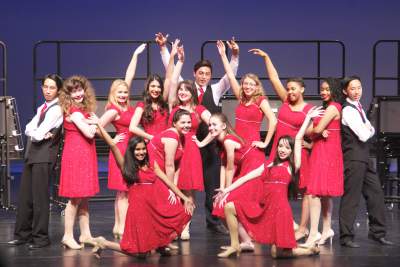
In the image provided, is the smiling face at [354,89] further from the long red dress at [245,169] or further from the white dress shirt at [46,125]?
the white dress shirt at [46,125]

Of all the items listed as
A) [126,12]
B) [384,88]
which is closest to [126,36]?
[126,12]

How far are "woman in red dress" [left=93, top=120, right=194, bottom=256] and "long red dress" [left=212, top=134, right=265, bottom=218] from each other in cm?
30

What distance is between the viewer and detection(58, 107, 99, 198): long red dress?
6.38 metres

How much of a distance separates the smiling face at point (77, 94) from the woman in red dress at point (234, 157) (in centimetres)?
97

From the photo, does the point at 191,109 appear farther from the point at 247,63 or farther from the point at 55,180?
the point at 247,63

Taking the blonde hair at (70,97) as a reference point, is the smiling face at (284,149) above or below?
below

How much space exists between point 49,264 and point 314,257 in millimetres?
1798

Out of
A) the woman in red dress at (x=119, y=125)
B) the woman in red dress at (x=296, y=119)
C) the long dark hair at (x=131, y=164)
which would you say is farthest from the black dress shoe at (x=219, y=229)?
the long dark hair at (x=131, y=164)

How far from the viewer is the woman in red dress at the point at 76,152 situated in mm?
6379

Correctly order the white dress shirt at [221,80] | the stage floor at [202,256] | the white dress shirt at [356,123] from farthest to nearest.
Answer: the white dress shirt at [221,80] < the white dress shirt at [356,123] < the stage floor at [202,256]

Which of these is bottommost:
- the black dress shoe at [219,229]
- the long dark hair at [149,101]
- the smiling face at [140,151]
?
the black dress shoe at [219,229]

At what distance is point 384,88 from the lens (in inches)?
500

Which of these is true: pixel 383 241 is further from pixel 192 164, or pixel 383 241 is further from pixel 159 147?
pixel 159 147

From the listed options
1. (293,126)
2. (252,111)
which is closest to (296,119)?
(293,126)
